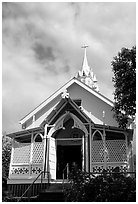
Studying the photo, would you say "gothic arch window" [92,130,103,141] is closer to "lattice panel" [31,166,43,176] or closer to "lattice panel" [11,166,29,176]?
"lattice panel" [31,166,43,176]

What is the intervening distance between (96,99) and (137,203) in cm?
1106

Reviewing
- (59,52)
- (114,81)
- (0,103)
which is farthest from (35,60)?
(0,103)

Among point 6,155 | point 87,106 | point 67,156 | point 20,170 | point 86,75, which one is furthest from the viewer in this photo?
point 86,75

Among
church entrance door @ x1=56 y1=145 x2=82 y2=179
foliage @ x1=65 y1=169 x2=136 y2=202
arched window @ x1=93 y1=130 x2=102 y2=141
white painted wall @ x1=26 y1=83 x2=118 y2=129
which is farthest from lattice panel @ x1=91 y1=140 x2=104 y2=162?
foliage @ x1=65 y1=169 x2=136 y2=202

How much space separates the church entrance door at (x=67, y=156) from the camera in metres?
16.5

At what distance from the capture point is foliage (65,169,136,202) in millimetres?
7922

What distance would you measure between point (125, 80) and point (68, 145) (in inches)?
255

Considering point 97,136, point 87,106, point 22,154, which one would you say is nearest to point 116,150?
Answer: point 97,136

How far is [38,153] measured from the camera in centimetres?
1491

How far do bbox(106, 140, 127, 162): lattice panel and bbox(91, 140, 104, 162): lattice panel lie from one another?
0.39 m

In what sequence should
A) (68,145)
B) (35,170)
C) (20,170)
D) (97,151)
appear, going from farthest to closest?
(68,145) → (20,170) → (35,170) → (97,151)

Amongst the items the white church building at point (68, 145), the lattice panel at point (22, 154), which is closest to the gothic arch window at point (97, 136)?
the white church building at point (68, 145)

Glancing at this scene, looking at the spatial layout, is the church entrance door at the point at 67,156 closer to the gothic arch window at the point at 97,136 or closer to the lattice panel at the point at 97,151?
the gothic arch window at the point at 97,136

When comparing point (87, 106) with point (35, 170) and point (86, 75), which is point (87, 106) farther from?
point (86, 75)
